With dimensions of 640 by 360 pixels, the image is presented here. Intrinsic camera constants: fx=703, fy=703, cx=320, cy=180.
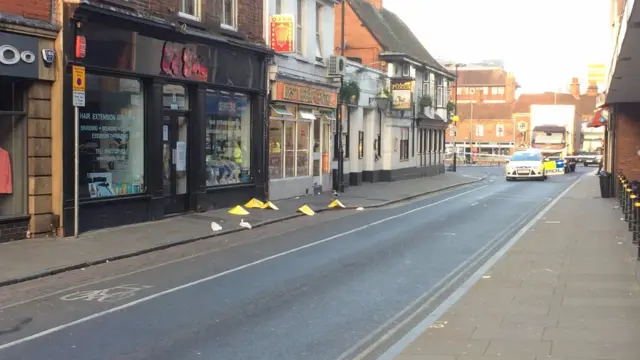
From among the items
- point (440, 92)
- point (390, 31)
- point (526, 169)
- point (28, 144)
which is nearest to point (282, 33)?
point (28, 144)

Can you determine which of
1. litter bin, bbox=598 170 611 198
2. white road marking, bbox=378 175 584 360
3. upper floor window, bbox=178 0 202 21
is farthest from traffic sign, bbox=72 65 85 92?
litter bin, bbox=598 170 611 198

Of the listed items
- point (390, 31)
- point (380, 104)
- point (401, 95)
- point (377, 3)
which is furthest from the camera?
point (377, 3)

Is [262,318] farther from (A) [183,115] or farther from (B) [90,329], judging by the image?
(A) [183,115]

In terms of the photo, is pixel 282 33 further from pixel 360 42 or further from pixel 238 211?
pixel 360 42

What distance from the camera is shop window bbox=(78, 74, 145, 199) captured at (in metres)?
14.5

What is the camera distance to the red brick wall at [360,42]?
1439 inches

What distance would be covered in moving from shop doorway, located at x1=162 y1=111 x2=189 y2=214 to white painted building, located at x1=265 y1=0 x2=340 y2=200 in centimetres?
438

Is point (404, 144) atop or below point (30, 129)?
atop

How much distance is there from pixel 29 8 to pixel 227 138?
25.3ft

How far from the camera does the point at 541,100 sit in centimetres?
10912

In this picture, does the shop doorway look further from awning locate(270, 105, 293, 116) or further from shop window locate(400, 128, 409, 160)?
shop window locate(400, 128, 409, 160)

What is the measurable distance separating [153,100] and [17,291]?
25.2 ft

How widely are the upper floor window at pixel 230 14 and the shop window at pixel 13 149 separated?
729 centimetres

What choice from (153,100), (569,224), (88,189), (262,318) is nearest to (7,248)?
(88,189)
